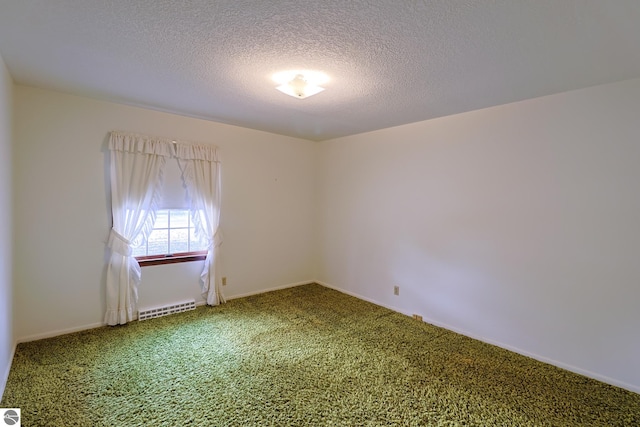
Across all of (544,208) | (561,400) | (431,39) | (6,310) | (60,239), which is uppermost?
(431,39)

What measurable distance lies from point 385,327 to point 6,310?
3.47 meters

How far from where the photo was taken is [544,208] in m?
2.70

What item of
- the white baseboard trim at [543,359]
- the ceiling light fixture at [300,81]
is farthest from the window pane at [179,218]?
the white baseboard trim at [543,359]

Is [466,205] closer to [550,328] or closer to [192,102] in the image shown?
[550,328]

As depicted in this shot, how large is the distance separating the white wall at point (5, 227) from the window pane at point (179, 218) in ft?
4.82

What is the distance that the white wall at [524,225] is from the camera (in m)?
2.36

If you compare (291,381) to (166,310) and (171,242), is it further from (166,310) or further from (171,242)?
(171,242)

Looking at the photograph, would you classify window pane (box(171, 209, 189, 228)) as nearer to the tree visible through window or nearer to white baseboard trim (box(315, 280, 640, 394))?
the tree visible through window

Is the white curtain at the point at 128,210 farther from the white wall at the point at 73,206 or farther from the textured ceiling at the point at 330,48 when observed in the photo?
the textured ceiling at the point at 330,48

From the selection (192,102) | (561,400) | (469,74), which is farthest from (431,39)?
(561,400)

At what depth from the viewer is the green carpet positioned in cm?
195

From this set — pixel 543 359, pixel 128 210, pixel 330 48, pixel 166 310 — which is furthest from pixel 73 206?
pixel 543 359

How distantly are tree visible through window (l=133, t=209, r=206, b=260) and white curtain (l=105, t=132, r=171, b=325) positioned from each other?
0.15m

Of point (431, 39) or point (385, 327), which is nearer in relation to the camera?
point (431, 39)
